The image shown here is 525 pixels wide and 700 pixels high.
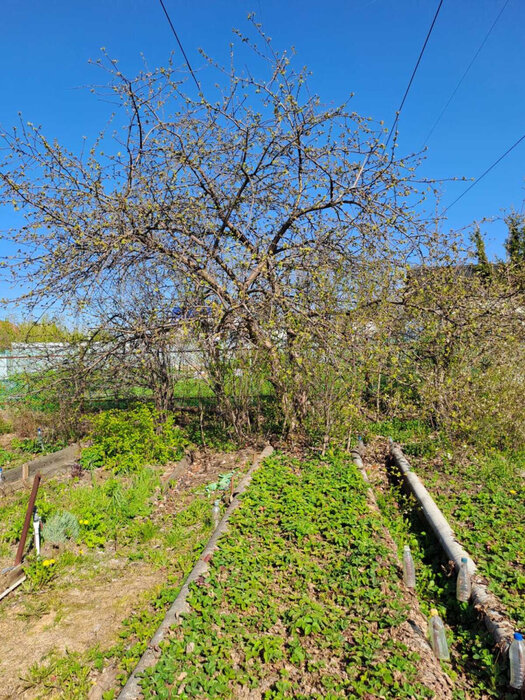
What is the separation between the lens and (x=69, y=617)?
3.29 m

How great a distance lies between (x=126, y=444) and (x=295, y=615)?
13.6 ft

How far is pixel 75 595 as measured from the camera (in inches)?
142

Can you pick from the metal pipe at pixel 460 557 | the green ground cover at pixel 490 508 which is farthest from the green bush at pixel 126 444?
the green ground cover at pixel 490 508

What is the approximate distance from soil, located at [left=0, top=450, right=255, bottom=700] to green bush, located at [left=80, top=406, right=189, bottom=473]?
2.37 metres

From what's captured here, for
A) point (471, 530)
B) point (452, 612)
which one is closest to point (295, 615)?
point (452, 612)

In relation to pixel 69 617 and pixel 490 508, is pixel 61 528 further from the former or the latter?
pixel 490 508

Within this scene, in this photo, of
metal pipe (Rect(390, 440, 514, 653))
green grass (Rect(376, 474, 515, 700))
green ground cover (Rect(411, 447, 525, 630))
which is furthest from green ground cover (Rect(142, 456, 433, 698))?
green ground cover (Rect(411, 447, 525, 630))

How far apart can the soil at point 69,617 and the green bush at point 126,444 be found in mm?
2366

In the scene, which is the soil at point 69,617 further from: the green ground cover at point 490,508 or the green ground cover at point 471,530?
the green ground cover at point 490,508

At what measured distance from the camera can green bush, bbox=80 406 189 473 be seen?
21.3ft

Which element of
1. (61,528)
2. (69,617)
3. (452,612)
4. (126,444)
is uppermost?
(126,444)

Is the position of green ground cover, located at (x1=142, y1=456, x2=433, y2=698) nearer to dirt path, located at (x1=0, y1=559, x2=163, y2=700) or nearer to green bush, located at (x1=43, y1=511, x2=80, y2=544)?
dirt path, located at (x1=0, y1=559, x2=163, y2=700)

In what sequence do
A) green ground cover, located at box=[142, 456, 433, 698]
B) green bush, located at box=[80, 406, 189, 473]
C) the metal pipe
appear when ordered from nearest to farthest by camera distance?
green ground cover, located at box=[142, 456, 433, 698], the metal pipe, green bush, located at box=[80, 406, 189, 473]

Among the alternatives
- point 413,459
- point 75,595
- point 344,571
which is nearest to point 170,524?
point 75,595
